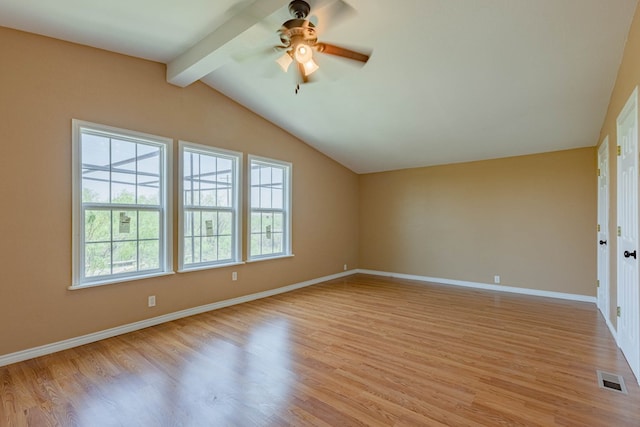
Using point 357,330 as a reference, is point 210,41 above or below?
above

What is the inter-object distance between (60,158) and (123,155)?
0.59 meters

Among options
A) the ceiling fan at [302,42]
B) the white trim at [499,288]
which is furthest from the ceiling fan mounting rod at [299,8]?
the white trim at [499,288]

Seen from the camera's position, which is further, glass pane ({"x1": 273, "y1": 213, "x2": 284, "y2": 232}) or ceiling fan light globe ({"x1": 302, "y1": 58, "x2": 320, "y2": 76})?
glass pane ({"x1": 273, "y1": 213, "x2": 284, "y2": 232})

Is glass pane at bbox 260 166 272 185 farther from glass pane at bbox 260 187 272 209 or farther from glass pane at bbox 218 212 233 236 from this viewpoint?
glass pane at bbox 218 212 233 236

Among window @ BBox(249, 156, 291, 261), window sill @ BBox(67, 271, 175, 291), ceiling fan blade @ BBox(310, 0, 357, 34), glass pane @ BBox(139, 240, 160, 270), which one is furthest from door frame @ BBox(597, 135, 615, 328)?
glass pane @ BBox(139, 240, 160, 270)

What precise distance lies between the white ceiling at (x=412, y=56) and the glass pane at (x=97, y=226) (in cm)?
176

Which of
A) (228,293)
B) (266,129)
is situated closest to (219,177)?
(266,129)

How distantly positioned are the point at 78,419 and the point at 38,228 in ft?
6.11

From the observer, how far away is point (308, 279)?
235 inches

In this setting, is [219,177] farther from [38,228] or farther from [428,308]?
[428,308]

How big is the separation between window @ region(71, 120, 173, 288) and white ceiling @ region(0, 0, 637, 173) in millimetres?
966

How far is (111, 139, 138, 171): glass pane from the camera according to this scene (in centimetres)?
349

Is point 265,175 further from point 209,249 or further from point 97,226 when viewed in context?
point 97,226

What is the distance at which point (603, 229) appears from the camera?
13.3 feet
